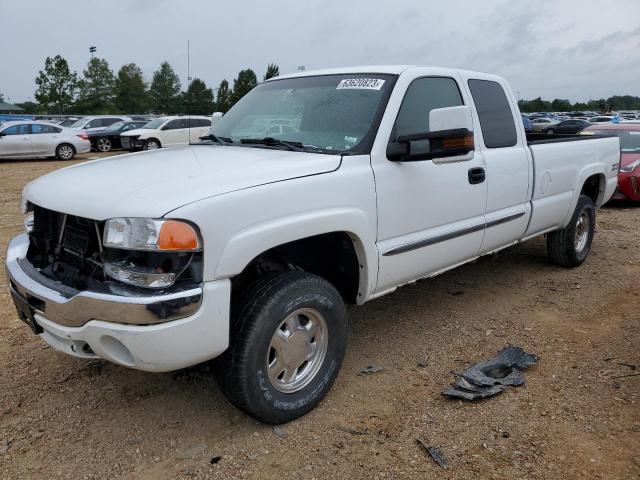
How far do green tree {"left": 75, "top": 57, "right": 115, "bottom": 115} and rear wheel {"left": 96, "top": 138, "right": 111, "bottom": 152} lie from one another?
154 feet

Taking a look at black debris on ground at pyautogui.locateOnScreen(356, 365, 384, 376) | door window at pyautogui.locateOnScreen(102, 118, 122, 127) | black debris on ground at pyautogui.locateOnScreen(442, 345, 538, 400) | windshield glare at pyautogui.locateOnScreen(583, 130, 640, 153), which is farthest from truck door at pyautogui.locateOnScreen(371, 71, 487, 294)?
door window at pyautogui.locateOnScreen(102, 118, 122, 127)

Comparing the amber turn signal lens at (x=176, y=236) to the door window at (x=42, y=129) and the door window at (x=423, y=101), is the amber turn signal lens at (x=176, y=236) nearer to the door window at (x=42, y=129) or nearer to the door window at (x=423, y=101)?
the door window at (x=423, y=101)

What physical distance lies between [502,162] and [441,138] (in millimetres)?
1291

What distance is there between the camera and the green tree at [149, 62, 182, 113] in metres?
78.2

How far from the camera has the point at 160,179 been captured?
2619 mm

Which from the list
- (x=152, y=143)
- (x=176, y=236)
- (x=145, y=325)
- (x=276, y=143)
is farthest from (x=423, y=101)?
(x=152, y=143)

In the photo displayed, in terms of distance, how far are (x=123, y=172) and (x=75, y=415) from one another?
1.37 metres

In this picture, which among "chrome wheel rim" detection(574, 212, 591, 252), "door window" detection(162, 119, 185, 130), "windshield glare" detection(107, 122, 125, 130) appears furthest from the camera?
"windshield glare" detection(107, 122, 125, 130)

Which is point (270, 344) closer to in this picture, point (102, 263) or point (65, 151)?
point (102, 263)

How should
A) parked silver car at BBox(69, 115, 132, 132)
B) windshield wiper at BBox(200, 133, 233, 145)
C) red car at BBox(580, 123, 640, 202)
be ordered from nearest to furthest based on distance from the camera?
windshield wiper at BBox(200, 133, 233, 145), red car at BBox(580, 123, 640, 202), parked silver car at BBox(69, 115, 132, 132)

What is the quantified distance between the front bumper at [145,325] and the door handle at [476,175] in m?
2.08

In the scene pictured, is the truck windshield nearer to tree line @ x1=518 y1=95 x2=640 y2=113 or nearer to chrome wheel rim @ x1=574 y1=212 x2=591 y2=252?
chrome wheel rim @ x1=574 y1=212 x2=591 y2=252

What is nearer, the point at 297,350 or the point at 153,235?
the point at 153,235

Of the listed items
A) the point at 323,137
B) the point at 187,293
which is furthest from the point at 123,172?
the point at 323,137
